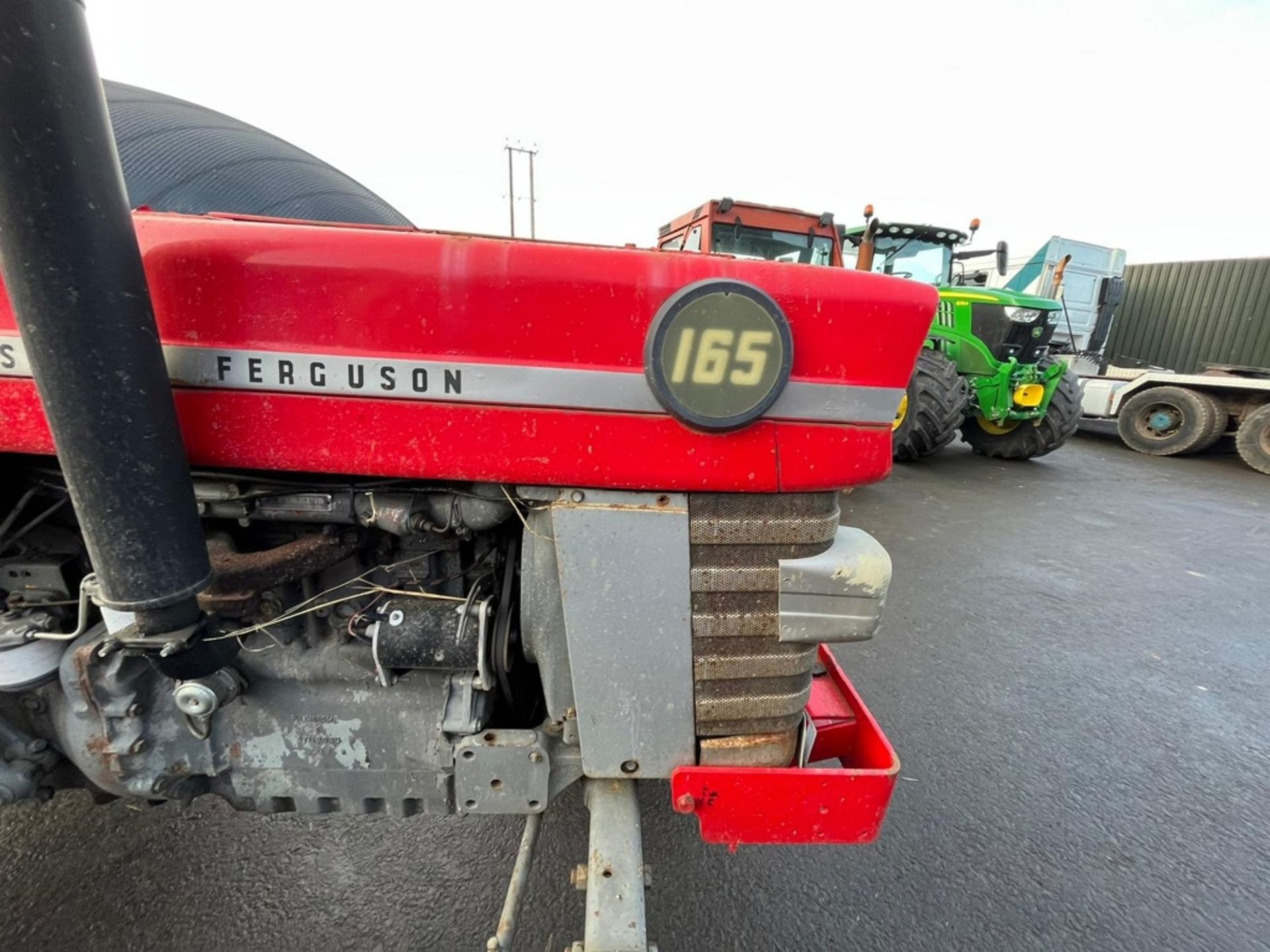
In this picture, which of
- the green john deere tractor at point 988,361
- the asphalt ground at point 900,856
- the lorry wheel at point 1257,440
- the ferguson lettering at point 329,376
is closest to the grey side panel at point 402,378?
the ferguson lettering at point 329,376

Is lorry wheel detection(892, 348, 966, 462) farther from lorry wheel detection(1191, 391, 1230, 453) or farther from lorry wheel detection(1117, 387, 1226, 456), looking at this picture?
lorry wheel detection(1191, 391, 1230, 453)

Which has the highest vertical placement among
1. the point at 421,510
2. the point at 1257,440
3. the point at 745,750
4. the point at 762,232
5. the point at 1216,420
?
the point at 762,232

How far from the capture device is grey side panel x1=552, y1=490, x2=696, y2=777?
107 centimetres

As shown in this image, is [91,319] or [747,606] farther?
[747,606]

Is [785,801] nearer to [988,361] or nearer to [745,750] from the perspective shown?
[745,750]

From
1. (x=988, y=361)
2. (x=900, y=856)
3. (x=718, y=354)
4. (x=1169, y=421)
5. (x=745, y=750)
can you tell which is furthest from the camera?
(x=1169, y=421)

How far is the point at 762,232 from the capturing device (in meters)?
5.92

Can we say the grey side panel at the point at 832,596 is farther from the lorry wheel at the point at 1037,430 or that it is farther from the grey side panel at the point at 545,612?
the lorry wheel at the point at 1037,430

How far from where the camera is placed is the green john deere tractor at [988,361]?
20.0 feet

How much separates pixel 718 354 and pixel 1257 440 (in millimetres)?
9237

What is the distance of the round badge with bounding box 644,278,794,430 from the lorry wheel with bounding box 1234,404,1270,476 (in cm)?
906

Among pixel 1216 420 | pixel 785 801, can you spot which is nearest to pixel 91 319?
pixel 785 801

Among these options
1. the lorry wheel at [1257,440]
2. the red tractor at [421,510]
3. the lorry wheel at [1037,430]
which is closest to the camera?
the red tractor at [421,510]

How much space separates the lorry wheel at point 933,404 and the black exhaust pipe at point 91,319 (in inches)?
220
